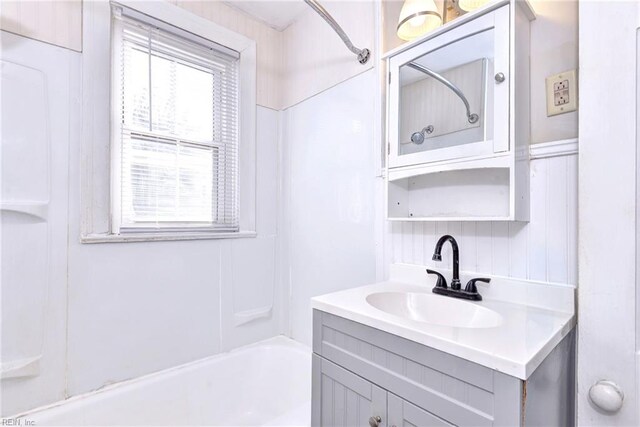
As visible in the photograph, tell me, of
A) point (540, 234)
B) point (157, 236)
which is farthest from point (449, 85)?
point (157, 236)

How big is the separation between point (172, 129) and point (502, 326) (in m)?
1.69

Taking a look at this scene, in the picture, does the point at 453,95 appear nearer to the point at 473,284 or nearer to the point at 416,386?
the point at 473,284

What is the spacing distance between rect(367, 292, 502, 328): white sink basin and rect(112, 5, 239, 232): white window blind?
3.48 feet

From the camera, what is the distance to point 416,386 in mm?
785

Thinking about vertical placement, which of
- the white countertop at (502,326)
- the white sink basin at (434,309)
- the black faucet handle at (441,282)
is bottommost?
the white sink basin at (434,309)

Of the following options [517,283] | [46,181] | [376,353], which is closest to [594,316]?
[517,283]

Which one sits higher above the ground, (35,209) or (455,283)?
(35,209)

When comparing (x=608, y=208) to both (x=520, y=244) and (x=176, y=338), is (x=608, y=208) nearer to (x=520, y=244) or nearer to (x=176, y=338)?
(x=520, y=244)

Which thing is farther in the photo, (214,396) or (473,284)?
(214,396)

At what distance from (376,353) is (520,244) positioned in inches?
24.9

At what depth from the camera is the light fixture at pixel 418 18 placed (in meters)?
1.25

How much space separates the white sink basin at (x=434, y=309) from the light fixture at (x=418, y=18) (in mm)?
1093

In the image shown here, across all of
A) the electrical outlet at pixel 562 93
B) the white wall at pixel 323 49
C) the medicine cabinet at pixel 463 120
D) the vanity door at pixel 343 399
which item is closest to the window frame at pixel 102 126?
the white wall at pixel 323 49

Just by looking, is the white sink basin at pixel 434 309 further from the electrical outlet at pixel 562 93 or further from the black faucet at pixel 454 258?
the electrical outlet at pixel 562 93
